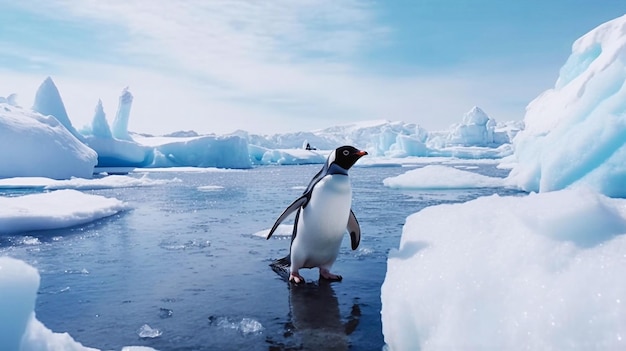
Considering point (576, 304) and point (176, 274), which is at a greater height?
point (576, 304)

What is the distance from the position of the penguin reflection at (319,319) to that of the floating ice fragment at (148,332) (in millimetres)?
971

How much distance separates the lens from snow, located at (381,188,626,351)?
2.12 m

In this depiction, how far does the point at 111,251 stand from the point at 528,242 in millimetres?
5796

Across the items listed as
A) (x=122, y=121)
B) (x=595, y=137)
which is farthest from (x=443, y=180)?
(x=122, y=121)

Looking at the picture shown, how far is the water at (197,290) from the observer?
3.37m

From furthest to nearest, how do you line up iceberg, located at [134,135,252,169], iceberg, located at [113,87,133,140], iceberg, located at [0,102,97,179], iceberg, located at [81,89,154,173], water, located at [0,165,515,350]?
iceberg, located at [134,135,252,169]
iceberg, located at [113,87,133,140]
iceberg, located at [81,89,154,173]
iceberg, located at [0,102,97,179]
water, located at [0,165,515,350]

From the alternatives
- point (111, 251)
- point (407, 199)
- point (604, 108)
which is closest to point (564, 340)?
point (111, 251)

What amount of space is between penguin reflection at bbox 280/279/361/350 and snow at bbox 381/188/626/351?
466 mm

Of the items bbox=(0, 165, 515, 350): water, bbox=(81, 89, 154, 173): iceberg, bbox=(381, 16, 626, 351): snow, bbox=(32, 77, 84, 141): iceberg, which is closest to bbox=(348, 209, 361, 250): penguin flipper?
bbox=(0, 165, 515, 350): water

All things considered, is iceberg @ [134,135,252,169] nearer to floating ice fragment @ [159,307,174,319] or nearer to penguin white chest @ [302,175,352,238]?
penguin white chest @ [302,175,352,238]

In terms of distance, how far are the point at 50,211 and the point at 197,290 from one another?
241 inches

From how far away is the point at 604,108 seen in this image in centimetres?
1003

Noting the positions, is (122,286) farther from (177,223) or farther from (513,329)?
(177,223)

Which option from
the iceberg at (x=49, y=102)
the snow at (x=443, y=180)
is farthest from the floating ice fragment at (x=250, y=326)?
the iceberg at (x=49, y=102)
